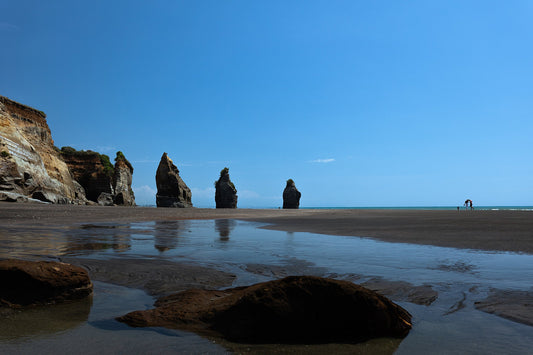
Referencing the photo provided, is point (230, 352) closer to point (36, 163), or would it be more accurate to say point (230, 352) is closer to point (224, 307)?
point (224, 307)

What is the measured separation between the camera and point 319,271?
14.4ft

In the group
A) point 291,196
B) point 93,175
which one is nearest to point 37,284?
point 93,175

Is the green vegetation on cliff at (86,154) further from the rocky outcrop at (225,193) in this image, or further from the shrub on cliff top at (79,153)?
the rocky outcrop at (225,193)

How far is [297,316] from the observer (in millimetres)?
2248

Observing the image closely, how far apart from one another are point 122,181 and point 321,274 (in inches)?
1886

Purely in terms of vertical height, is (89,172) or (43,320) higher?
(89,172)

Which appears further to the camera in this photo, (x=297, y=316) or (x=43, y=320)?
(x=43, y=320)

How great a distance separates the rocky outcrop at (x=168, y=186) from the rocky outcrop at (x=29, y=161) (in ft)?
34.0

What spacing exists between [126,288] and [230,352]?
2054 mm

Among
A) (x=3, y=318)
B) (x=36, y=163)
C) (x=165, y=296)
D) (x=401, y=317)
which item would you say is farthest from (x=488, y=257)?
(x=36, y=163)

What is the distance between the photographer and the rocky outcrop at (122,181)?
4562cm

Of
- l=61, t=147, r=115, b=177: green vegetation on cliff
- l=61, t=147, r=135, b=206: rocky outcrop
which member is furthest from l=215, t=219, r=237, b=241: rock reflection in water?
l=61, t=147, r=115, b=177: green vegetation on cliff

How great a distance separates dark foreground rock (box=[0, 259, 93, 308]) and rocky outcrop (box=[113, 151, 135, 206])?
45.8 m

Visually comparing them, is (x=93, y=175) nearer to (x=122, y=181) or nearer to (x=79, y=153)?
(x=79, y=153)
